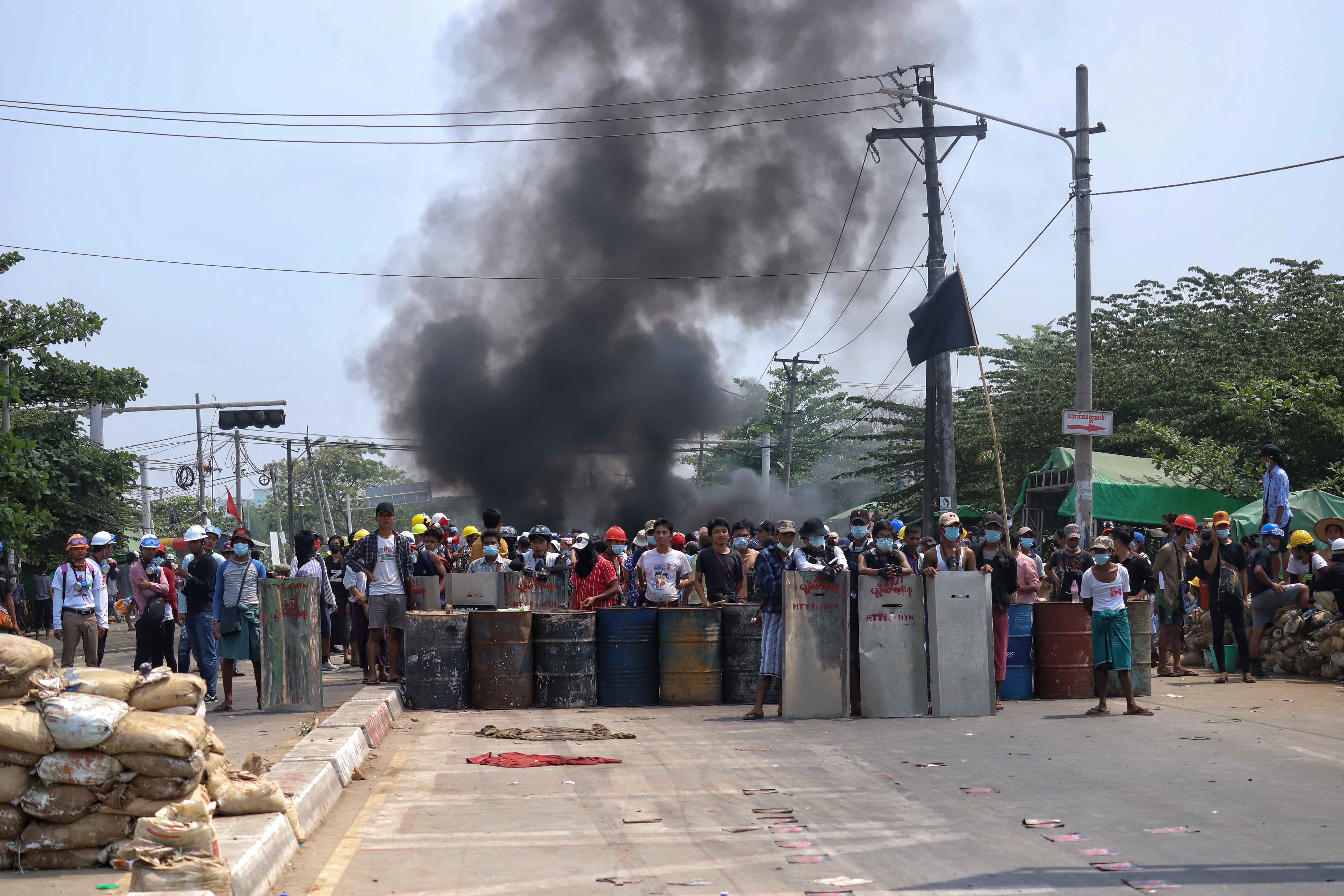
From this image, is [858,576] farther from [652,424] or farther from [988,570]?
[652,424]

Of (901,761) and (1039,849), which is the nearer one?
(1039,849)

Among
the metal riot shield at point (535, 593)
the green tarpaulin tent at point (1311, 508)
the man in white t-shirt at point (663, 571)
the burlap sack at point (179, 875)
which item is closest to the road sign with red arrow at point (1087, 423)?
the green tarpaulin tent at point (1311, 508)

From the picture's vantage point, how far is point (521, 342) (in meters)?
33.7

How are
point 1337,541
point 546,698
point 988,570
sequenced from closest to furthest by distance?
point 988,570, point 546,698, point 1337,541

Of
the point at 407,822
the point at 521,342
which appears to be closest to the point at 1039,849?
the point at 407,822

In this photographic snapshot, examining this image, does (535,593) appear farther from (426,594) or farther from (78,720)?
(78,720)

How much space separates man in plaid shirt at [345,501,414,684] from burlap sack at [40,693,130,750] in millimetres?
6044

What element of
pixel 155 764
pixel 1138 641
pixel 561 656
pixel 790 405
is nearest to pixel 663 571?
pixel 561 656

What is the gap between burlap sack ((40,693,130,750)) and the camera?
4.80 metres

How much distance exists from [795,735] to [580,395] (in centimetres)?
2588

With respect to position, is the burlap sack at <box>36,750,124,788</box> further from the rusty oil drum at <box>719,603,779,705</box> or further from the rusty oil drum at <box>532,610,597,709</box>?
the rusty oil drum at <box>719,603,779,705</box>

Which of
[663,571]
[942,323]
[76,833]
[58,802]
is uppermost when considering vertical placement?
[942,323]

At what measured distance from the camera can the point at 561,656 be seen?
10391 mm

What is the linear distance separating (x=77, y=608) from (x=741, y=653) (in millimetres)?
6356
